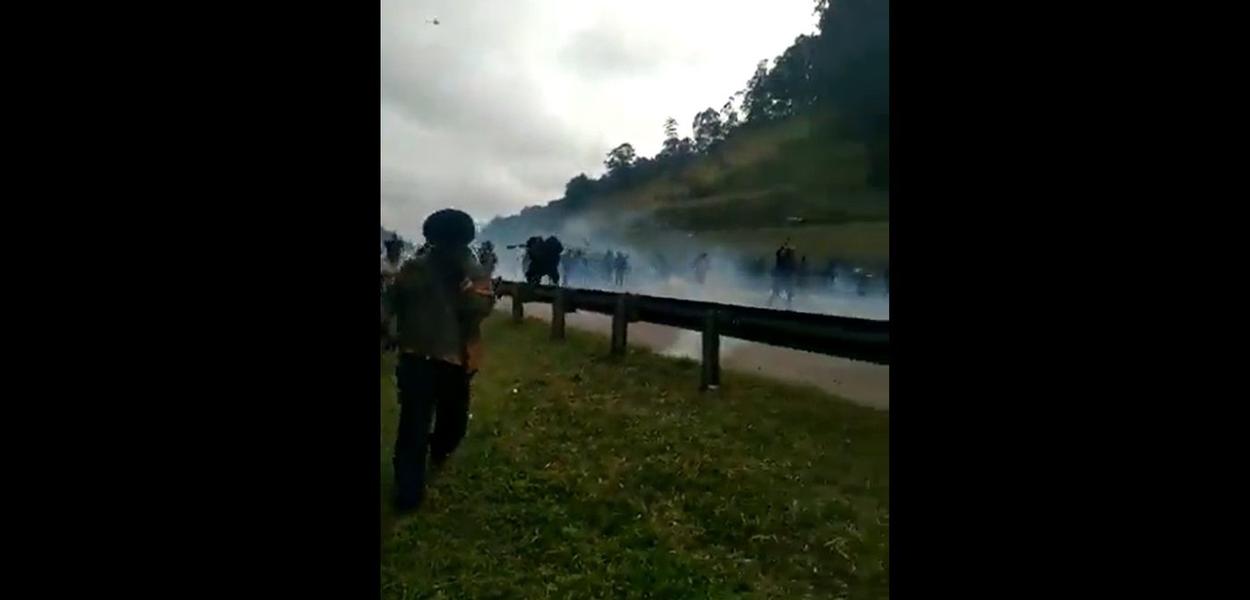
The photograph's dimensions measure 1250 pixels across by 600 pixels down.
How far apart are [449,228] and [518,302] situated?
0.15 metres

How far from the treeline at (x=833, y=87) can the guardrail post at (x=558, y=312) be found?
0.44ft

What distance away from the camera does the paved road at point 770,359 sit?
1120 millimetres

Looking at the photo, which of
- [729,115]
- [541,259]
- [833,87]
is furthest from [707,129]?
[541,259]

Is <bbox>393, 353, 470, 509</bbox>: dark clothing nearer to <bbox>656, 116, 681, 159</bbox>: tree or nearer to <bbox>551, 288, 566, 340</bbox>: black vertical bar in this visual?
<bbox>551, 288, 566, 340</bbox>: black vertical bar

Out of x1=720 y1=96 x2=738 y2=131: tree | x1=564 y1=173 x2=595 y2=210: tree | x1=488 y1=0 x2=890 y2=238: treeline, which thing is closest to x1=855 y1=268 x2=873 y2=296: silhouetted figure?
x1=488 y1=0 x2=890 y2=238: treeline

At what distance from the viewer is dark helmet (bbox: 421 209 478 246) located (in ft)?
3.80

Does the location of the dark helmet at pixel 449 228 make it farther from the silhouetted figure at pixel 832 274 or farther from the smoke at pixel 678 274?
the silhouetted figure at pixel 832 274

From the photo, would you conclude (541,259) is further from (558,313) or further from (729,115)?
(729,115)

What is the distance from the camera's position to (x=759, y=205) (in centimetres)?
118

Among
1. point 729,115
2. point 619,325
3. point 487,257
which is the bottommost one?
point 619,325
